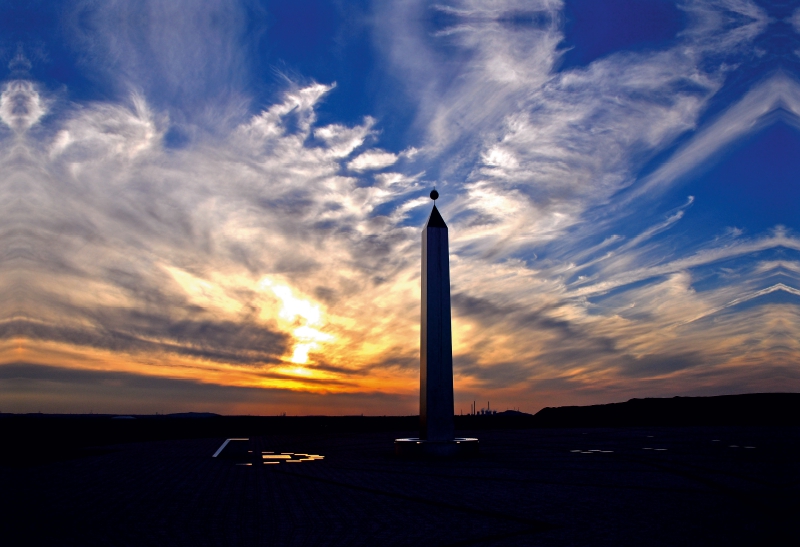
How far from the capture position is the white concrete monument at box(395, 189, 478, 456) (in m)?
20.7

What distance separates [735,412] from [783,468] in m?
56.0

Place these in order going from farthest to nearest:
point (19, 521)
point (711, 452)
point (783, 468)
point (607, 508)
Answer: point (711, 452) < point (783, 468) < point (607, 508) < point (19, 521)

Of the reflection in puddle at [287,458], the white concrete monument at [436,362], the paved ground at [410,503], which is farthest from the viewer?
the white concrete monument at [436,362]

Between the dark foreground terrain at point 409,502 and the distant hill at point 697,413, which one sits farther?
the distant hill at point 697,413

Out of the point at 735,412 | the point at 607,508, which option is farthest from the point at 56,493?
the point at 735,412

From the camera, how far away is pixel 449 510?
9.88 metres

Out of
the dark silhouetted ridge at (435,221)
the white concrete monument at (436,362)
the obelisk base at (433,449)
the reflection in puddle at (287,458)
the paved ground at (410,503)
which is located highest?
the dark silhouetted ridge at (435,221)

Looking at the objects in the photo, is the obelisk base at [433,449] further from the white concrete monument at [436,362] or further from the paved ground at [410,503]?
the paved ground at [410,503]

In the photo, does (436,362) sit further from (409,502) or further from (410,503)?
(410,503)

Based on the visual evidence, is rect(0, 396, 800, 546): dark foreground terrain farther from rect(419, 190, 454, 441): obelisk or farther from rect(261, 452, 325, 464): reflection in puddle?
rect(419, 190, 454, 441): obelisk

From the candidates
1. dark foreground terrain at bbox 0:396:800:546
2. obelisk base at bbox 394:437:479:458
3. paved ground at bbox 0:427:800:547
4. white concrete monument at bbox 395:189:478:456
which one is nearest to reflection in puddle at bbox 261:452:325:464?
dark foreground terrain at bbox 0:396:800:546

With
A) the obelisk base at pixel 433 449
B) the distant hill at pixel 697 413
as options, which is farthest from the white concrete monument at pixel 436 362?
the distant hill at pixel 697 413

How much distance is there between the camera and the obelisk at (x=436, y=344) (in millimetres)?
20984

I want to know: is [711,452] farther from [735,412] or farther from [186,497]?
[735,412]
